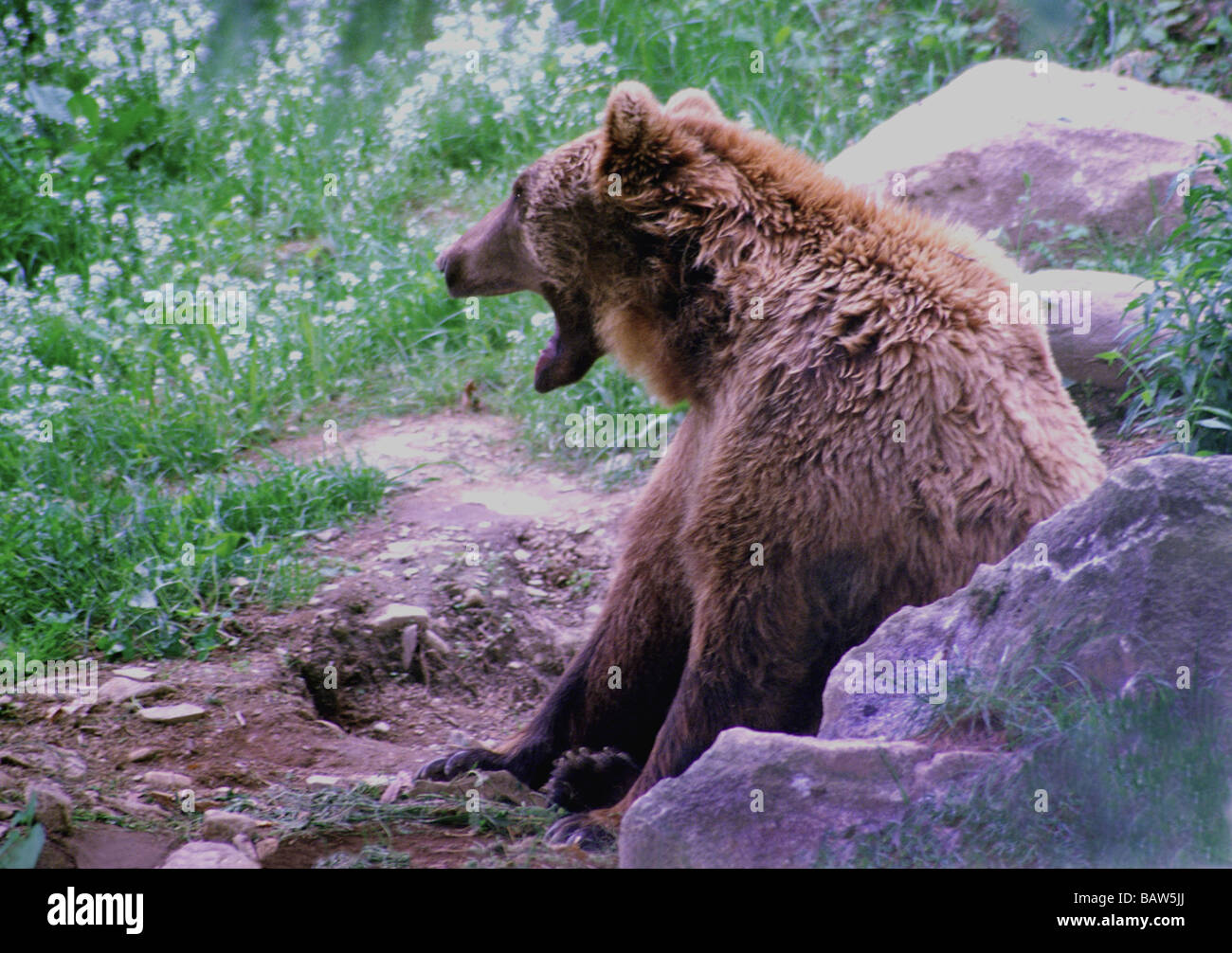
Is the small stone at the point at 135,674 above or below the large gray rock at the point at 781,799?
below

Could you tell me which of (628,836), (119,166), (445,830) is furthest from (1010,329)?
(119,166)

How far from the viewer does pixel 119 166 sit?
7.67 metres

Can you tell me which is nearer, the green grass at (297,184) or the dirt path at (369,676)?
the dirt path at (369,676)

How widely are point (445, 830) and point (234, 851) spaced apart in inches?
21.6

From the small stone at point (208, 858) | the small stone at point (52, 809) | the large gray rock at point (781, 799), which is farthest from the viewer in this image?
the small stone at point (52, 809)

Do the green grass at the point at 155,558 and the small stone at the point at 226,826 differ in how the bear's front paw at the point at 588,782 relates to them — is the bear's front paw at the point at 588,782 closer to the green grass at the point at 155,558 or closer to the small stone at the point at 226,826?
the small stone at the point at 226,826

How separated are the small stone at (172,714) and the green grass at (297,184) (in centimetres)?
70

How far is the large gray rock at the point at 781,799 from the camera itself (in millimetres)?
2650

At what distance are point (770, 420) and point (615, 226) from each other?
0.85 m

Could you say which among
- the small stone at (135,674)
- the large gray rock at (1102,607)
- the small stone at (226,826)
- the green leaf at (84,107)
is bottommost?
the small stone at (226,826)

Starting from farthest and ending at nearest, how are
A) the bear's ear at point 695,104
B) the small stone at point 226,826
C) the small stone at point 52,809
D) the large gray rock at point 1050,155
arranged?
1. the large gray rock at point 1050,155
2. the bear's ear at point 695,104
3. the small stone at point 226,826
4. the small stone at point 52,809

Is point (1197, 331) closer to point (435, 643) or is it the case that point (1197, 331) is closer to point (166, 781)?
Result: point (435, 643)

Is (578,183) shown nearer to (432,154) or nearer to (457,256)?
(457,256)

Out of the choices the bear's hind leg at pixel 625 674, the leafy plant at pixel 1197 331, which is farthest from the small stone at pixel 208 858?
the leafy plant at pixel 1197 331
